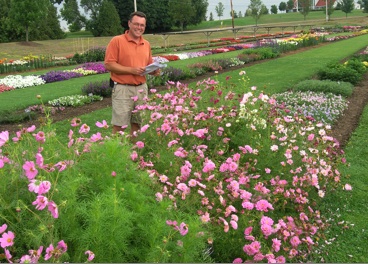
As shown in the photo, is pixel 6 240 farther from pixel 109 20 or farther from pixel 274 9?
pixel 274 9

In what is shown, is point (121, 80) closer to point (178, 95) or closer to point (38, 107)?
point (178, 95)

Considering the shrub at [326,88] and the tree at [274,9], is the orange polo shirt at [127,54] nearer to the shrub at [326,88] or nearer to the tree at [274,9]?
the shrub at [326,88]

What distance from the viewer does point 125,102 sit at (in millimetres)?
4840

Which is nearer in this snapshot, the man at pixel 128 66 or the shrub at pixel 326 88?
the man at pixel 128 66

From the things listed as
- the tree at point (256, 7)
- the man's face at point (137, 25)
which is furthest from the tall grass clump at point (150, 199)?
the tree at point (256, 7)

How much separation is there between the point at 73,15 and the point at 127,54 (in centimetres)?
6899

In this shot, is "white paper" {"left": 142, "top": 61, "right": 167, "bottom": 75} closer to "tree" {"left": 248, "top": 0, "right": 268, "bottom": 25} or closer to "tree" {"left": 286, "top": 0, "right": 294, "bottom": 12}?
"tree" {"left": 248, "top": 0, "right": 268, "bottom": 25}

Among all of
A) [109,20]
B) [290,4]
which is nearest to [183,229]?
[109,20]

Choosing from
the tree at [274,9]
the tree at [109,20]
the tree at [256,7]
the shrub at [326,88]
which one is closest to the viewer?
the shrub at [326,88]

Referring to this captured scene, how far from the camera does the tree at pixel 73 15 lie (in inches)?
2672

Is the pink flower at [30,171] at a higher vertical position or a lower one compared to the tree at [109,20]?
lower

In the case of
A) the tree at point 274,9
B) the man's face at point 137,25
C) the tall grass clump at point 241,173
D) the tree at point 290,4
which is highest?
the tree at point 290,4

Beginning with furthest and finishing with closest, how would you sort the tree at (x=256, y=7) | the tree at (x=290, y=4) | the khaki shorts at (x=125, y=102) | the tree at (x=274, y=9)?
the tree at (x=290, y=4)
the tree at (x=274, y=9)
the tree at (x=256, y=7)
the khaki shorts at (x=125, y=102)

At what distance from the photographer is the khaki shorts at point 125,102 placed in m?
4.81
